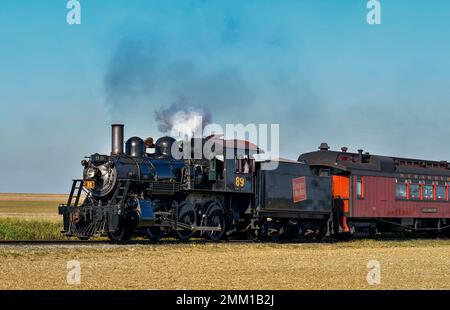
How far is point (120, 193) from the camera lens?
77.3ft

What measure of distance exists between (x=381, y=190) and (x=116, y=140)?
39.2 ft

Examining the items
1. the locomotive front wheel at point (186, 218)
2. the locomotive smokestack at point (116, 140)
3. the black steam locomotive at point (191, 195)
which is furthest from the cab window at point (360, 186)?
the locomotive smokestack at point (116, 140)

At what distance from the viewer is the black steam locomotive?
23.2 m

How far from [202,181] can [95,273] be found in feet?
34.2

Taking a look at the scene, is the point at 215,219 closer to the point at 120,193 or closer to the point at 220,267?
the point at 120,193

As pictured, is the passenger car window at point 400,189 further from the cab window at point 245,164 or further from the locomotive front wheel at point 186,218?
the locomotive front wheel at point 186,218

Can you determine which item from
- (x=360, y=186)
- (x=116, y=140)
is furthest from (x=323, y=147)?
(x=116, y=140)

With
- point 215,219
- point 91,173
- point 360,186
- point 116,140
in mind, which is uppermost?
point 116,140

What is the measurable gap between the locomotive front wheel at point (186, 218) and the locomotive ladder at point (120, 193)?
210cm

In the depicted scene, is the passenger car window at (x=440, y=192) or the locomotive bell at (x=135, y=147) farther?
the passenger car window at (x=440, y=192)

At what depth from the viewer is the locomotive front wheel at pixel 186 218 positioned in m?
24.2

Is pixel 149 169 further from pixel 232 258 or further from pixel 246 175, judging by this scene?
pixel 232 258
